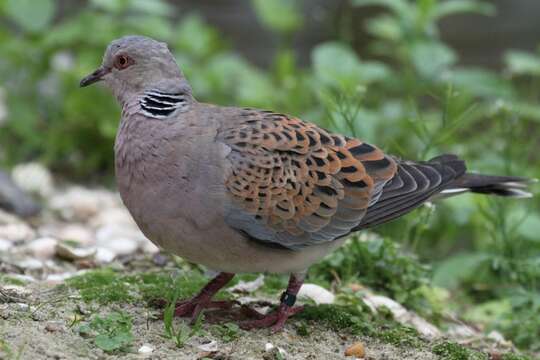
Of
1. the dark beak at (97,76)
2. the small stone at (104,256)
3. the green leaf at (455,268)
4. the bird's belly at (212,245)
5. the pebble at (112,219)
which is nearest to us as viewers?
the bird's belly at (212,245)

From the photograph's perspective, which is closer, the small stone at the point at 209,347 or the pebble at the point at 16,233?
the small stone at the point at 209,347

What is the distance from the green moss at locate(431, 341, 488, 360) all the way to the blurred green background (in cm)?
96

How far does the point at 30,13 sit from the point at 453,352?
16.1 ft

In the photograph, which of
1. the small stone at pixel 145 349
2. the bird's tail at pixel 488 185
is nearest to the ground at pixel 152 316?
the small stone at pixel 145 349

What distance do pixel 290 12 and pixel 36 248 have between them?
4.35 m

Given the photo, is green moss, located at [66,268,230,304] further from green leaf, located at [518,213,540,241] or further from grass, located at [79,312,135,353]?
green leaf, located at [518,213,540,241]

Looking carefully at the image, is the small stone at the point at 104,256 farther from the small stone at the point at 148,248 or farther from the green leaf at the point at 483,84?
the green leaf at the point at 483,84

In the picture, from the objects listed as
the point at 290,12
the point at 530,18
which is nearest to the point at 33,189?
the point at 290,12

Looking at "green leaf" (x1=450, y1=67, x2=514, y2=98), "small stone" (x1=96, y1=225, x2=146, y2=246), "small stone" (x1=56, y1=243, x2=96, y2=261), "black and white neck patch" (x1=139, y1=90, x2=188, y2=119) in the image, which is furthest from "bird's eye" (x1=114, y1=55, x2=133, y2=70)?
"green leaf" (x1=450, y1=67, x2=514, y2=98)

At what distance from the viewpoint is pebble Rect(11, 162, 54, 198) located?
7926mm

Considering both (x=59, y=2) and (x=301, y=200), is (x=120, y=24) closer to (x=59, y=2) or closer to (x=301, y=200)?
(x=301, y=200)

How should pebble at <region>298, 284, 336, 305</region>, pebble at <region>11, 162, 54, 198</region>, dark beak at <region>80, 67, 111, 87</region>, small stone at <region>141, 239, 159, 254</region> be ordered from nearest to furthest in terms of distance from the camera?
dark beak at <region>80, 67, 111, 87</region> → pebble at <region>298, 284, 336, 305</region> → small stone at <region>141, 239, 159, 254</region> → pebble at <region>11, 162, 54, 198</region>

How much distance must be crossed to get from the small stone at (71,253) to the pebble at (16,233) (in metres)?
0.38

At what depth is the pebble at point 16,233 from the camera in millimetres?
6285
